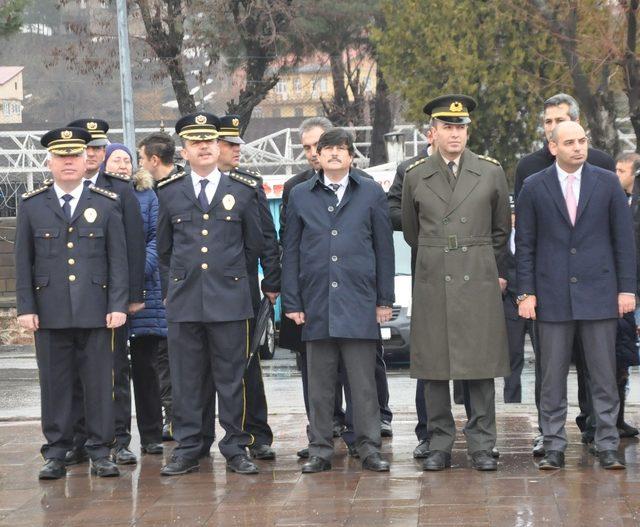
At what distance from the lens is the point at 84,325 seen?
847 centimetres

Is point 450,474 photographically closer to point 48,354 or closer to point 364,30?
point 48,354

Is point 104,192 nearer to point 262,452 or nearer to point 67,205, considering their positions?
point 67,205

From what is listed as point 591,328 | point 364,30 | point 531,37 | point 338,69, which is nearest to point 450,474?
point 591,328

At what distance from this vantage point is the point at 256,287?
8.97m

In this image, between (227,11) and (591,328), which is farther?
(227,11)

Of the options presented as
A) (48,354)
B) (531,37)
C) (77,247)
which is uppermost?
(531,37)

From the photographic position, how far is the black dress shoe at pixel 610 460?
8.05m

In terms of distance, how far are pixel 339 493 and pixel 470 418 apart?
1114 mm

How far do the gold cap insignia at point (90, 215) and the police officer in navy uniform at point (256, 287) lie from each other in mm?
833

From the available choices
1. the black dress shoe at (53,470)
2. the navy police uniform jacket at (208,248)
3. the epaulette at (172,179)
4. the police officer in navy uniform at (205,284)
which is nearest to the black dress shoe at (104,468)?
the black dress shoe at (53,470)

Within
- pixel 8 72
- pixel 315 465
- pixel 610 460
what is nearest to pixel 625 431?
pixel 610 460

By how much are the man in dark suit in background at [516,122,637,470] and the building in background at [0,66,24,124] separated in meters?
62.3

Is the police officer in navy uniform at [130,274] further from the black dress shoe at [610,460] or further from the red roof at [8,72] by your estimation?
the red roof at [8,72]

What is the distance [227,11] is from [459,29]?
5.23m
